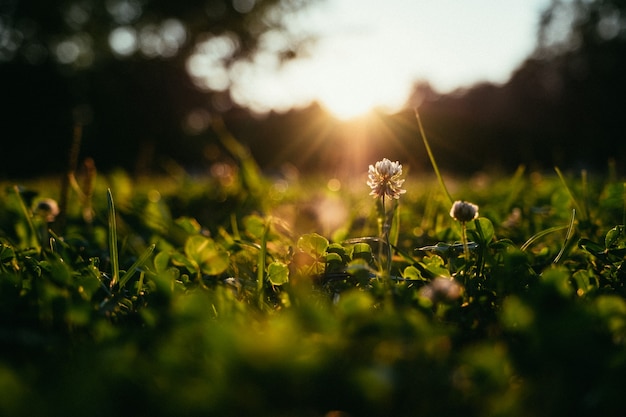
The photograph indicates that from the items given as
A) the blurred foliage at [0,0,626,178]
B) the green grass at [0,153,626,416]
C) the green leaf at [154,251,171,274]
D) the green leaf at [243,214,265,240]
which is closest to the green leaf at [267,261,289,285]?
the green grass at [0,153,626,416]

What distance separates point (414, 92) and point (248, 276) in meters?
32.6

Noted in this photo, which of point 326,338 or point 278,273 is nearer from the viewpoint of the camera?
point 326,338

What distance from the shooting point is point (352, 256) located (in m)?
1.14

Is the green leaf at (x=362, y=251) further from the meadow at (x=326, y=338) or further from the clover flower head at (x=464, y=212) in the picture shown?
the clover flower head at (x=464, y=212)

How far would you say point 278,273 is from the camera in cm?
101

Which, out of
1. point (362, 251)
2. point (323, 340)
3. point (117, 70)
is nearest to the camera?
point (323, 340)

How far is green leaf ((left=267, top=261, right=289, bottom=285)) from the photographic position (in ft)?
3.30

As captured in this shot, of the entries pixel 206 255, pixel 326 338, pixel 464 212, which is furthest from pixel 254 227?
pixel 326 338

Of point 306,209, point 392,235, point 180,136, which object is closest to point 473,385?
point 392,235

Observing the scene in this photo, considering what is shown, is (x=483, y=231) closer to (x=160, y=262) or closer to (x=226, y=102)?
(x=160, y=262)

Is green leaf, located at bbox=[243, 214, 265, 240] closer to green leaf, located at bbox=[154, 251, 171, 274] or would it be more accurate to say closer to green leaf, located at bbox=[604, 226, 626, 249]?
green leaf, located at bbox=[154, 251, 171, 274]

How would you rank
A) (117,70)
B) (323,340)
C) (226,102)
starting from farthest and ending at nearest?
(226,102)
(117,70)
(323,340)

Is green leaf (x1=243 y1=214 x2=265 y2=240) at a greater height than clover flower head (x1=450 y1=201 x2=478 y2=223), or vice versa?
clover flower head (x1=450 y1=201 x2=478 y2=223)

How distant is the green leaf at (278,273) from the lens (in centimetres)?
101
